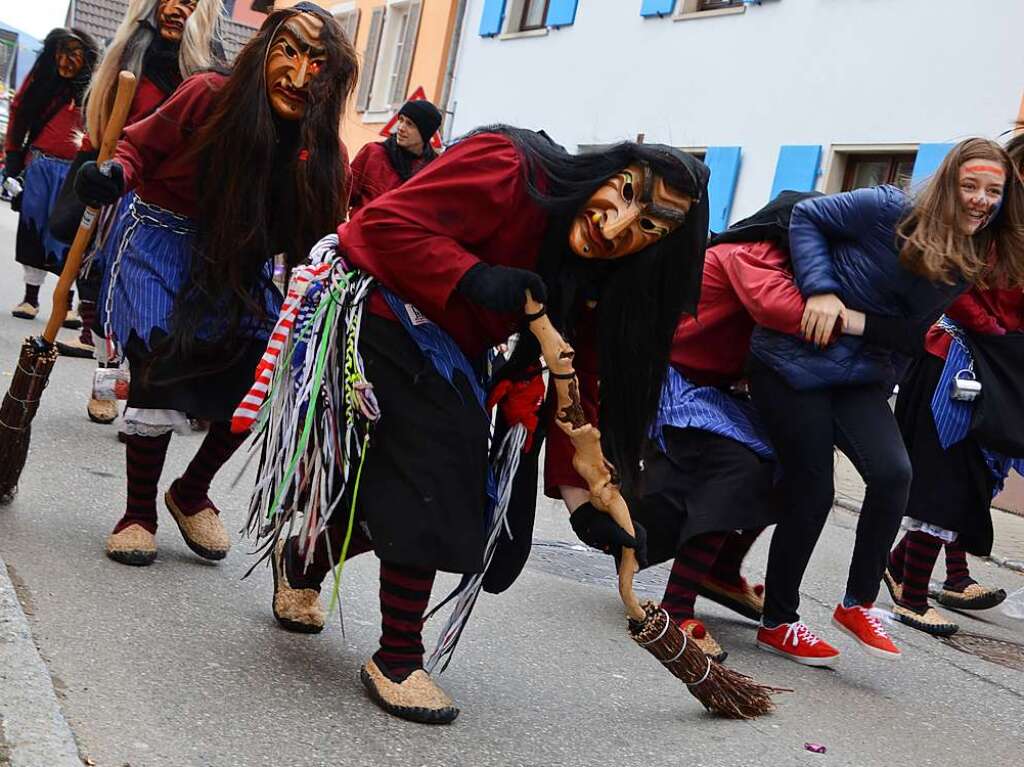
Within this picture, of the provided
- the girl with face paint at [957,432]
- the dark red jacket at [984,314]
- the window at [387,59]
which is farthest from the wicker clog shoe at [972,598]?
the window at [387,59]

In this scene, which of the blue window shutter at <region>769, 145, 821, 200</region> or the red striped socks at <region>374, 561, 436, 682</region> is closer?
the red striped socks at <region>374, 561, 436, 682</region>

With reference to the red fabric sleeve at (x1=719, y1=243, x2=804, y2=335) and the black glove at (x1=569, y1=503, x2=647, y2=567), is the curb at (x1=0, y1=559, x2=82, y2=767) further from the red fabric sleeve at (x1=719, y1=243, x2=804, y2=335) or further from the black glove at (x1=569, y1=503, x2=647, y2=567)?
the red fabric sleeve at (x1=719, y1=243, x2=804, y2=335)

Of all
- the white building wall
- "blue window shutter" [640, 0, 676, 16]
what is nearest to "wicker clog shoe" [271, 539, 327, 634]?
the white building wall

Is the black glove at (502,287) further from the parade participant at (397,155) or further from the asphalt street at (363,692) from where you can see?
the parade participant at (397,155)

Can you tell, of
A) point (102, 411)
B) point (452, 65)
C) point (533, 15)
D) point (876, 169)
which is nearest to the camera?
point (102, 411)

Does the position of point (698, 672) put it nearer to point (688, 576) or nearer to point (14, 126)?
point (688, 576)

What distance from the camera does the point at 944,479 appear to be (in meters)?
5.96

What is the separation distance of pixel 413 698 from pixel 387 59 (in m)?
21.0

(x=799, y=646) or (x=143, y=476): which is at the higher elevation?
(x=143, y=476)

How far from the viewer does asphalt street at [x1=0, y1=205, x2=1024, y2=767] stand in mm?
3344

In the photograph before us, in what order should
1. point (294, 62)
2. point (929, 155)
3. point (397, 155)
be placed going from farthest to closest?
point (929, 155) → point (397, 155) → point (294, 62)

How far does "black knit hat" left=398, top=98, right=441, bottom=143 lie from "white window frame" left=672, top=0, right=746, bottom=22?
625cm

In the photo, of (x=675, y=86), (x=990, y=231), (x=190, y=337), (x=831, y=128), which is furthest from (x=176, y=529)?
(x=675, y=86)

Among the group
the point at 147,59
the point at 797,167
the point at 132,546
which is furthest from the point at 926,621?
the point at 797,167
